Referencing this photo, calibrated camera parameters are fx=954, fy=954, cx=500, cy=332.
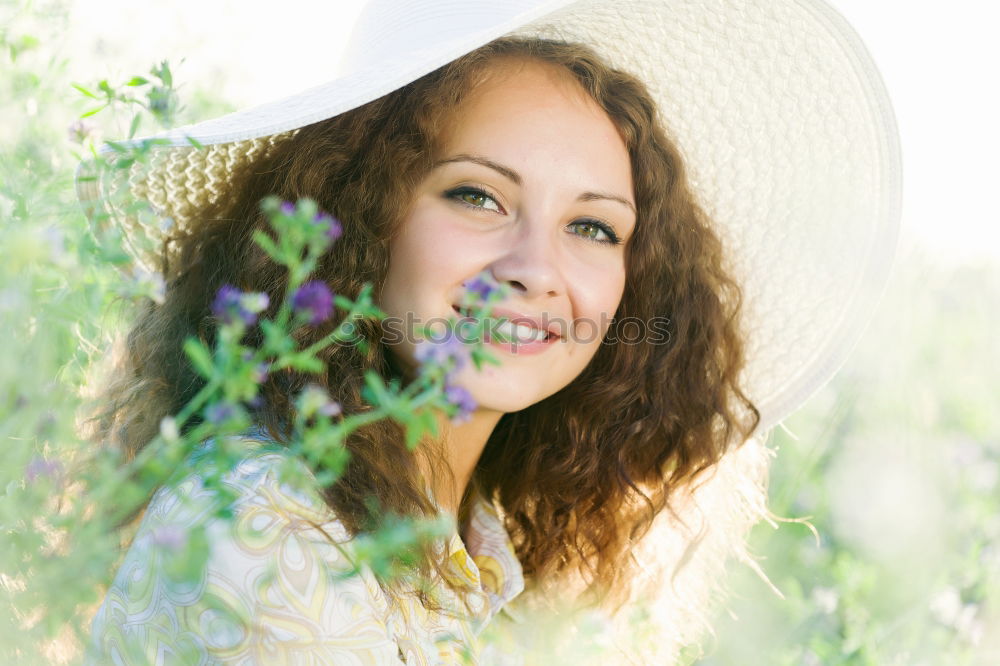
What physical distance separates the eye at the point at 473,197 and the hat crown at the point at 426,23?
0.22 meters

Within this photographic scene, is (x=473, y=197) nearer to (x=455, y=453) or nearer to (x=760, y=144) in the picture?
(x=455, y=453)

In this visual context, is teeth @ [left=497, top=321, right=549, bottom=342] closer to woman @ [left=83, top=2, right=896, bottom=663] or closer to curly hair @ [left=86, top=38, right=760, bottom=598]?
woman @ [left=83, top=2, right=896, bottom=663]

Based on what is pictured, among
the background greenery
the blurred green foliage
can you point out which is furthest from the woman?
the blurred green foliage

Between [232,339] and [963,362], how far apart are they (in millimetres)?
2901

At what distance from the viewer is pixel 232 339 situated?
528 millimetres

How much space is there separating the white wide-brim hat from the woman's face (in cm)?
15

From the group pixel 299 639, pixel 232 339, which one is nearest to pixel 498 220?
pixel 299 639

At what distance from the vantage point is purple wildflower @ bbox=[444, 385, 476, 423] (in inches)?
23.1

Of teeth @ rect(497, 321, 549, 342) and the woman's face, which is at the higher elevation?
the woman's face

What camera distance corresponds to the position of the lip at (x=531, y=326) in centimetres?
143

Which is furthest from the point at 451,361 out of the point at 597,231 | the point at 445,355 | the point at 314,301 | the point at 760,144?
the point at 760,144

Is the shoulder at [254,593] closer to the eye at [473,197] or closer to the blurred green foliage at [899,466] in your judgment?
the eye at [473,197]

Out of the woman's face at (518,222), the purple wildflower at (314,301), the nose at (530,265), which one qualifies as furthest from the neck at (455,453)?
the purple wildflower at (314,301)

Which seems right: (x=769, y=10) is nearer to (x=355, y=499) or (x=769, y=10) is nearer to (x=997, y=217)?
(x=355, y=499)
